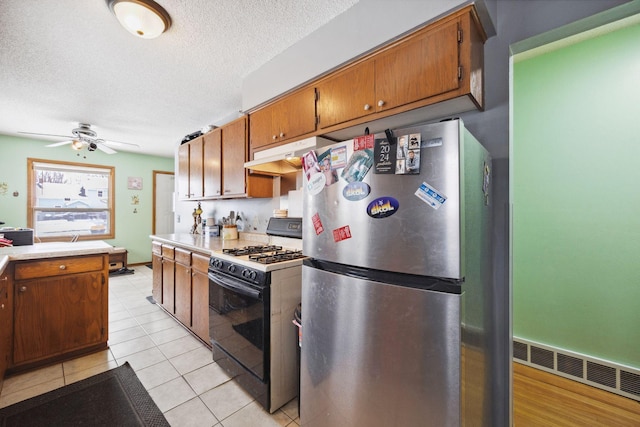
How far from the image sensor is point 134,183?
5.94 metres

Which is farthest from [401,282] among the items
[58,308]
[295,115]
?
[58,308]

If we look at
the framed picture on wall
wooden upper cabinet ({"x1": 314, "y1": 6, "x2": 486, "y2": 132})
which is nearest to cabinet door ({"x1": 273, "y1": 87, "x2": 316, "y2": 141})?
wooden upper cabinet ({"x1": 314, "y1": 6, "x2": 486, "y2": 132})

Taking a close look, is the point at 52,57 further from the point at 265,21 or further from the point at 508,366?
the point at 508,366

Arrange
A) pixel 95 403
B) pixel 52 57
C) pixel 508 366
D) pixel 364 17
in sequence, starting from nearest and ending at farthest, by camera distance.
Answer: pixel 508 366, pixel 364 17, pixel 95 403, pixel 52 57

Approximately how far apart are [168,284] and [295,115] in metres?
2.47

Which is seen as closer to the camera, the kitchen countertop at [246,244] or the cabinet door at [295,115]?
the kitchen countertop at [246,244]

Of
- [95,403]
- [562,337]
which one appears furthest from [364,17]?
[95,403]

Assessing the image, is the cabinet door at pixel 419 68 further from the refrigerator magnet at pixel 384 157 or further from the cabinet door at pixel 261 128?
the cabinet door at pixel 261 128

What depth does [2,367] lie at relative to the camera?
73.2 inches

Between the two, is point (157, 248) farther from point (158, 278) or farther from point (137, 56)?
point (137, 56)

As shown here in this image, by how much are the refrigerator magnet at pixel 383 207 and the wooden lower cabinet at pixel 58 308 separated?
2.61 metres

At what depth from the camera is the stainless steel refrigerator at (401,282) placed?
0.94 metres

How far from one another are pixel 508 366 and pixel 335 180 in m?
1.28

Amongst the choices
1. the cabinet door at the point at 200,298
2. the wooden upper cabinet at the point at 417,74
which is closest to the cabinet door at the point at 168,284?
the cabinet door at the point at 200,298
